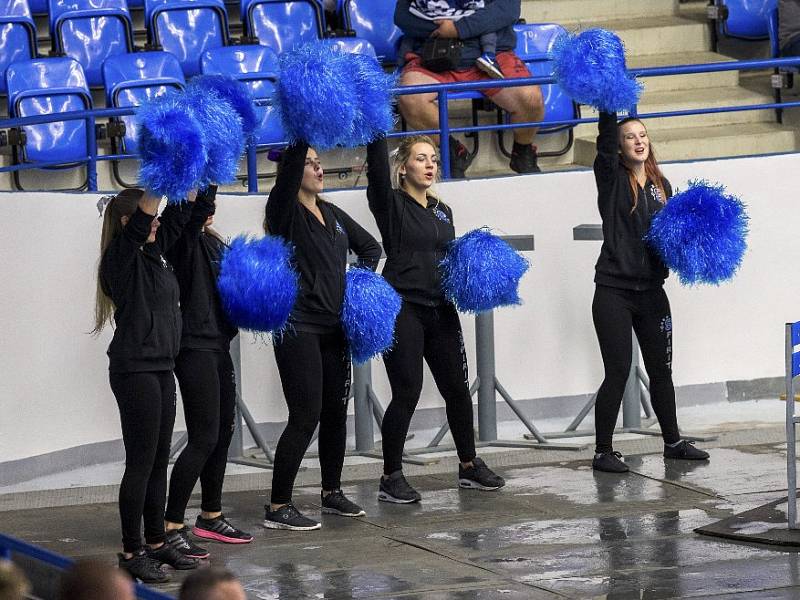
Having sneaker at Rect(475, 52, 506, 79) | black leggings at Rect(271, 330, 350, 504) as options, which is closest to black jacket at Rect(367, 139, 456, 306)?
black leggings at Rect(271, 330, 350, 504)

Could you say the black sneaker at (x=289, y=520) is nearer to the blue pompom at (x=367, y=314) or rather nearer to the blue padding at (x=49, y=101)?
the blue pompom at (x=367, y=314)

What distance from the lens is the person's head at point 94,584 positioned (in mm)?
2559

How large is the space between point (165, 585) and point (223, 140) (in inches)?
65.4

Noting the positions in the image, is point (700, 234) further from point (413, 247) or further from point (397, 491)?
point (397, 491)

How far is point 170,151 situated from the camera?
17.3 feet

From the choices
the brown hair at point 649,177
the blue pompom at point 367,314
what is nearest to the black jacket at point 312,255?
the blue pompom at point 367,314

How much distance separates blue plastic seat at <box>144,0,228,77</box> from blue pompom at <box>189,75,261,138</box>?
4.80 m

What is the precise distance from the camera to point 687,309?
9055mm

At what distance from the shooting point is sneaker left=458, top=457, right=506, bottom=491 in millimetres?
7012

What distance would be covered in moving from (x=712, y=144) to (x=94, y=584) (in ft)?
29.4

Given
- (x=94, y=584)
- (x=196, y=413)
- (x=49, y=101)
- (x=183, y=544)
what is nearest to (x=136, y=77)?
(x=49, y=101)

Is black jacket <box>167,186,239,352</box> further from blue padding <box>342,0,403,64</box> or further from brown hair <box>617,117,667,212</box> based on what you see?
blue padding <box>342,0,403,64</box>

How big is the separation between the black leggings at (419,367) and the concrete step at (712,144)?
13.8ft

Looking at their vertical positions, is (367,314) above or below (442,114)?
below
